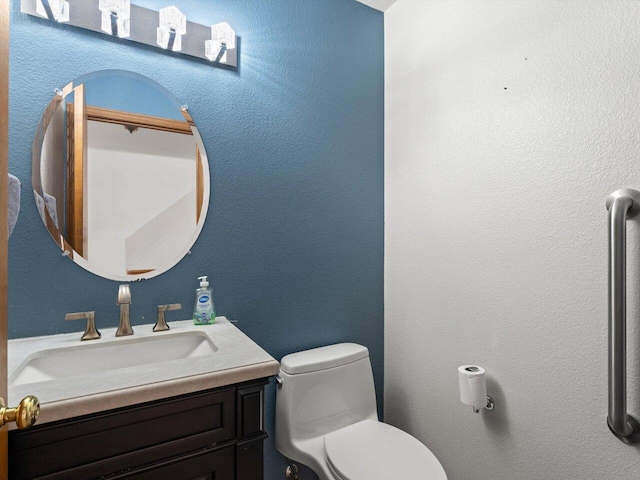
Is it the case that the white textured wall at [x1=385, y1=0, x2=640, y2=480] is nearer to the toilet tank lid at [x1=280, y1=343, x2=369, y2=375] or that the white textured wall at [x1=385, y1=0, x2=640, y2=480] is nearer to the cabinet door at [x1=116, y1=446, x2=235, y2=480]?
the toilet tank lid at [x1=280, y1=343, x2=369, y2=375]

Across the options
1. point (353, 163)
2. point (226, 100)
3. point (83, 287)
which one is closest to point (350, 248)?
point (353, 163)

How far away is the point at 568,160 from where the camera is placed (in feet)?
3.76

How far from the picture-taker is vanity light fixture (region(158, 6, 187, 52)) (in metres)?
1.29

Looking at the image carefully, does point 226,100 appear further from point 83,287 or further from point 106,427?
point 106,427

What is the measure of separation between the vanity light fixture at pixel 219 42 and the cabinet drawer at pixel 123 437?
1.21 metres

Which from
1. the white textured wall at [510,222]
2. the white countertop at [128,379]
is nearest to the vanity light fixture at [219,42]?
the white textured wall at [510,222]

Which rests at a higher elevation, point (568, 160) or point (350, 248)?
point (568, 160)

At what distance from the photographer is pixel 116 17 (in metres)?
1.25

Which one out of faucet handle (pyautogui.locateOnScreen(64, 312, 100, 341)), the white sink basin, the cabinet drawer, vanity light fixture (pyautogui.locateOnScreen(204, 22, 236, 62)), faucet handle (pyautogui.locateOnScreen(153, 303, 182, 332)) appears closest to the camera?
the cabinet drawer

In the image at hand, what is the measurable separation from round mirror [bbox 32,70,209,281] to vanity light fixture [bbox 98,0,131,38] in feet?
0.44

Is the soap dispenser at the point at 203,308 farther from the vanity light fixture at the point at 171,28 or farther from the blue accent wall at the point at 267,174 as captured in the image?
the vanity light fixture at the point at 171,28

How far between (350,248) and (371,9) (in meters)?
1.23

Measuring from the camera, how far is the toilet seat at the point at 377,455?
46.8 inches

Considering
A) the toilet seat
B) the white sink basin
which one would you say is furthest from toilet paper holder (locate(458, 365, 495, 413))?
the white sink basin
